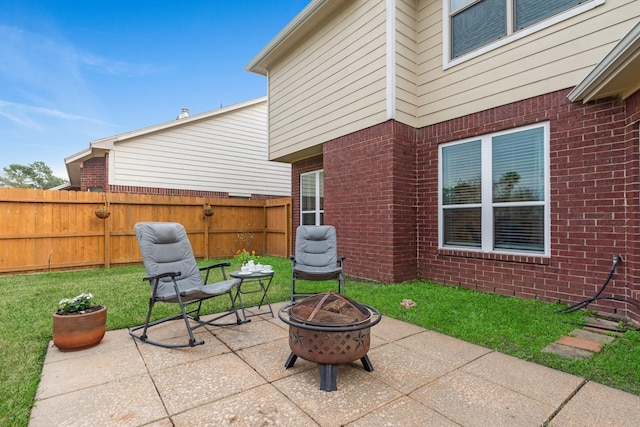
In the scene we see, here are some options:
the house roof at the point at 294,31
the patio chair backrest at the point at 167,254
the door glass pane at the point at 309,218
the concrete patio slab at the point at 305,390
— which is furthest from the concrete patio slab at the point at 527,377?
the house roof at the point at 294,31

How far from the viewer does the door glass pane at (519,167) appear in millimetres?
4273

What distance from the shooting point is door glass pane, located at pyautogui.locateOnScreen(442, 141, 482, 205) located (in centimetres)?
493

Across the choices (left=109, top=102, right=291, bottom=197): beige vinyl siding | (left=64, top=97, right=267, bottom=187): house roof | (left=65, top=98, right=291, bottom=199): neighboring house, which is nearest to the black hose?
(left=65, top=98, right=291, bottom=199): neighboring house

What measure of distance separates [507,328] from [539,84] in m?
3.22

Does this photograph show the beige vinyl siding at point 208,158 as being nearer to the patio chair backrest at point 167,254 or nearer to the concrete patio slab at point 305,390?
the patio chair backrest at point 167,254

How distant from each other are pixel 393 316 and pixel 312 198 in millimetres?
4714

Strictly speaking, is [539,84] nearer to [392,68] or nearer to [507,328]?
[392,68]

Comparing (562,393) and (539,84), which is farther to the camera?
(539,84)

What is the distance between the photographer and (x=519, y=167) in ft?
14.6

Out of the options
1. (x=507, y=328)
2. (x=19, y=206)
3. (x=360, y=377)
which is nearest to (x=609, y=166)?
(x=507, y=328)

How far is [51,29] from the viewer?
10.9m

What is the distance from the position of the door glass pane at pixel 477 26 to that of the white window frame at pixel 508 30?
0.08m

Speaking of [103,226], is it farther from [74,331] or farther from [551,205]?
[551,205]

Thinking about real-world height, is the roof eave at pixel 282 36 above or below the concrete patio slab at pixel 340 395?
above
